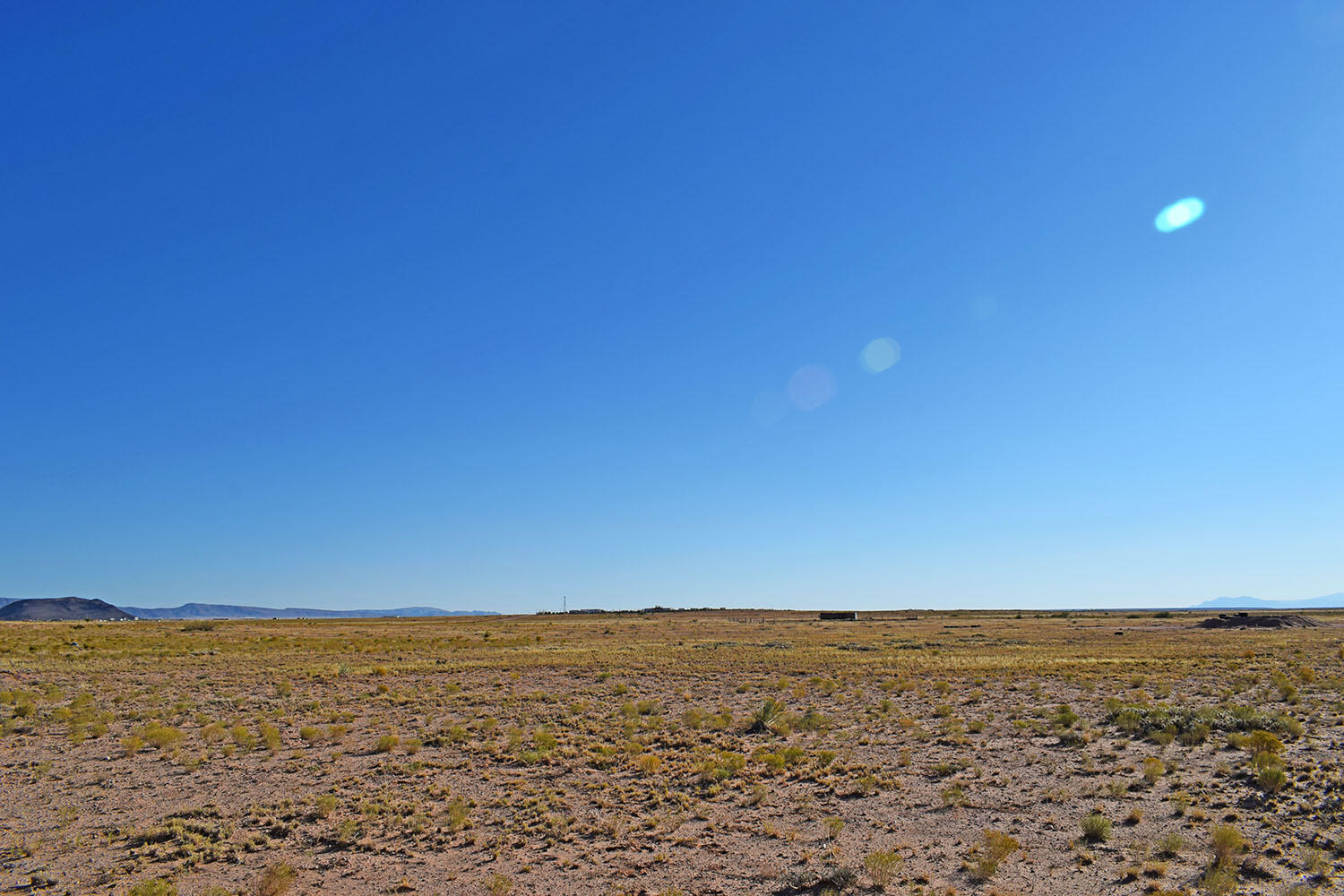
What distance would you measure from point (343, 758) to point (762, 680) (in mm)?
19429

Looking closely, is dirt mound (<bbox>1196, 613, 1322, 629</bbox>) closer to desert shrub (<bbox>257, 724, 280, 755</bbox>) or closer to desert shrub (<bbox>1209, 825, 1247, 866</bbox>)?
desert shrub (<bbox>1209, 825, 1247, 866</bbox>)

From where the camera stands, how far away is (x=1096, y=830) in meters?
12.1

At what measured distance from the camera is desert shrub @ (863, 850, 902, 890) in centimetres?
1050

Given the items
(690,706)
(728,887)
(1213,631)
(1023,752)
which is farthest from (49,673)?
(1213,631)

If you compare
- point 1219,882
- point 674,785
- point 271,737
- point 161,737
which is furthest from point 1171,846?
point 161,737

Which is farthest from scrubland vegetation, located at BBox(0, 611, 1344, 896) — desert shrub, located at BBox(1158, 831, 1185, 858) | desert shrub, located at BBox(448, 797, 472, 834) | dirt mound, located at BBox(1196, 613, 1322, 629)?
dirt mound, located at BBox(1196, 613, 1322, 629)

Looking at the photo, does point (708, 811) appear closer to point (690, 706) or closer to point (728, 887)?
point (728, 887)

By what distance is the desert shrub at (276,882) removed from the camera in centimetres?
1046

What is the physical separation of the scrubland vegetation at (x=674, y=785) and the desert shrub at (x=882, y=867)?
4cm

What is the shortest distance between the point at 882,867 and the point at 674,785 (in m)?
6.22

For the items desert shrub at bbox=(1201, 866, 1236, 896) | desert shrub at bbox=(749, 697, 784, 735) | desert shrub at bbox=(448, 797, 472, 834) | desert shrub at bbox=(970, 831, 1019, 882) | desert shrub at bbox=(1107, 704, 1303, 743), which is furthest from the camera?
desert shrub at bbox=(749, 697, 784, 735)

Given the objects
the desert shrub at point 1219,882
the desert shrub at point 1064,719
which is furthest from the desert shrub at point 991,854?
the desert shrub at point 1064,719

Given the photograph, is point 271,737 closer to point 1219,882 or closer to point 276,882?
point 276,882

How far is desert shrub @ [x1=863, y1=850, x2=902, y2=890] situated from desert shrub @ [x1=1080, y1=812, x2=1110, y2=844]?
374cm
